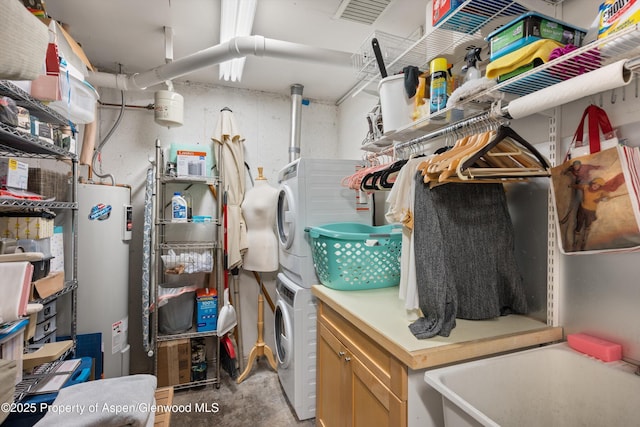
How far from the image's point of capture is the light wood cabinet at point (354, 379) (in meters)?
1.06

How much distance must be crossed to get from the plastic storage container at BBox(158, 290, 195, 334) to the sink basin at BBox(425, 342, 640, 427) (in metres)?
2.21

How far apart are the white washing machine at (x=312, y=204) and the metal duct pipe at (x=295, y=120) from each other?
0.83 metres

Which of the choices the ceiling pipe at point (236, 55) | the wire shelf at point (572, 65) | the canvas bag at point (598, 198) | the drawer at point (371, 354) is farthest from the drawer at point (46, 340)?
the canvas bag at point (598, 198)

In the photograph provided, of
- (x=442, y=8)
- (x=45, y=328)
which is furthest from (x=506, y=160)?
(x=45, y=328)

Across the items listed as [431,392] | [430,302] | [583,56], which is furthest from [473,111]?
[431,392]

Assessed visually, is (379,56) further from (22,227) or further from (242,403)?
(242,403)

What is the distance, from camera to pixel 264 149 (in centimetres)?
315

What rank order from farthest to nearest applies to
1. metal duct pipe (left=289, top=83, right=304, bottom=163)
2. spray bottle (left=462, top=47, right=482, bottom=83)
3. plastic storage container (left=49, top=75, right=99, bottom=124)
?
metal duct pipe (left=289, top=83, right=304, bottom=163) < plastic storage container (left=49, top=75, right=99, bottom=124) < spray bottle (left=462, top=47, right=482, bottom=83)

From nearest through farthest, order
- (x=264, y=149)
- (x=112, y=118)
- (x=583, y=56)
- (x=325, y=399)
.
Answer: (x=583, y=56)
(x=325, y=399)
(x=112, y=118)
(x=264, y=149)

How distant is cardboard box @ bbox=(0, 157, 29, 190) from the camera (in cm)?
139

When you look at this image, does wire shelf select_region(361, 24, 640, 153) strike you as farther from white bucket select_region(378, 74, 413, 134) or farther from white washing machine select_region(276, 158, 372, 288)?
white washing machine select_region(276, 158, 372, 288)

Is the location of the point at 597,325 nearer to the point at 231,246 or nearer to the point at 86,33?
the point at 231,246

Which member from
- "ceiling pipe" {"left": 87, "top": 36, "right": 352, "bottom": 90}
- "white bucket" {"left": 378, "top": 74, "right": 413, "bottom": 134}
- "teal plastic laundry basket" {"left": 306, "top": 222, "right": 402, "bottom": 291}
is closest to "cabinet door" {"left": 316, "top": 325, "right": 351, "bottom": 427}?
"teal plastic laundry basket" {"left": 306, "top": 222, "right": 402, "bottom": 291}

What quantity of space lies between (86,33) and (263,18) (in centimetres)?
129
